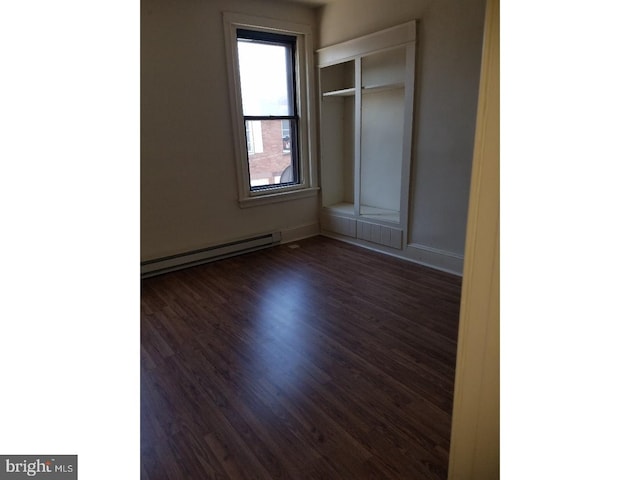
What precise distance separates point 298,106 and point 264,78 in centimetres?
52

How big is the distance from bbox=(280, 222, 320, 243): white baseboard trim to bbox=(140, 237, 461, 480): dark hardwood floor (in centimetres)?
114

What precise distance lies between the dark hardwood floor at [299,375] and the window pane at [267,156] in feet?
4.49

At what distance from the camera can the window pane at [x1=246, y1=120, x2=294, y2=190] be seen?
4.26 metres

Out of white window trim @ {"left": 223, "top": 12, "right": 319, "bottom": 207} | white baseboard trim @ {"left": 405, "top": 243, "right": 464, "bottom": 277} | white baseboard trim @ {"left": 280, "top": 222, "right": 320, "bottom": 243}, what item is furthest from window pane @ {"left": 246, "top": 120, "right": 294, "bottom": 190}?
white baseboard trim @ {"left": 405, "top": 243, "right": 464, "bottom": 277}

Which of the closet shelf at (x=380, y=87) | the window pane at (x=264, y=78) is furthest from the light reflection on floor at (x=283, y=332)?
the closet shelf at (x=380, y=87)

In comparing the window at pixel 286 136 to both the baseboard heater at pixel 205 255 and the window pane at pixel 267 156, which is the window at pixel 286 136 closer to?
the window pane at pixel 267 156

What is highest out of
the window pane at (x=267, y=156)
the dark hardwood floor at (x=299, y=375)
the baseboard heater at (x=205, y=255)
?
the window pane at (x=267, y=156)

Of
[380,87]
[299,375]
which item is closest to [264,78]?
[380,87]

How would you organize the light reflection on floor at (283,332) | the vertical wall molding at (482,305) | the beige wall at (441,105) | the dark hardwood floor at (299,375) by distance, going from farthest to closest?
1. the beige wall at (441,105)
2. the light reflection on floor at (283,332)
3. the dark hardwood floor at (299,375)
4. the vertical wall molding at (482,305)

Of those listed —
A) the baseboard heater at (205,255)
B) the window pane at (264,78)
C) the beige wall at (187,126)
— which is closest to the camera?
the beige wall at (187,126)

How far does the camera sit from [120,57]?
A: 48 cm

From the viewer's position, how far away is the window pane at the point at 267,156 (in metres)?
4.26
